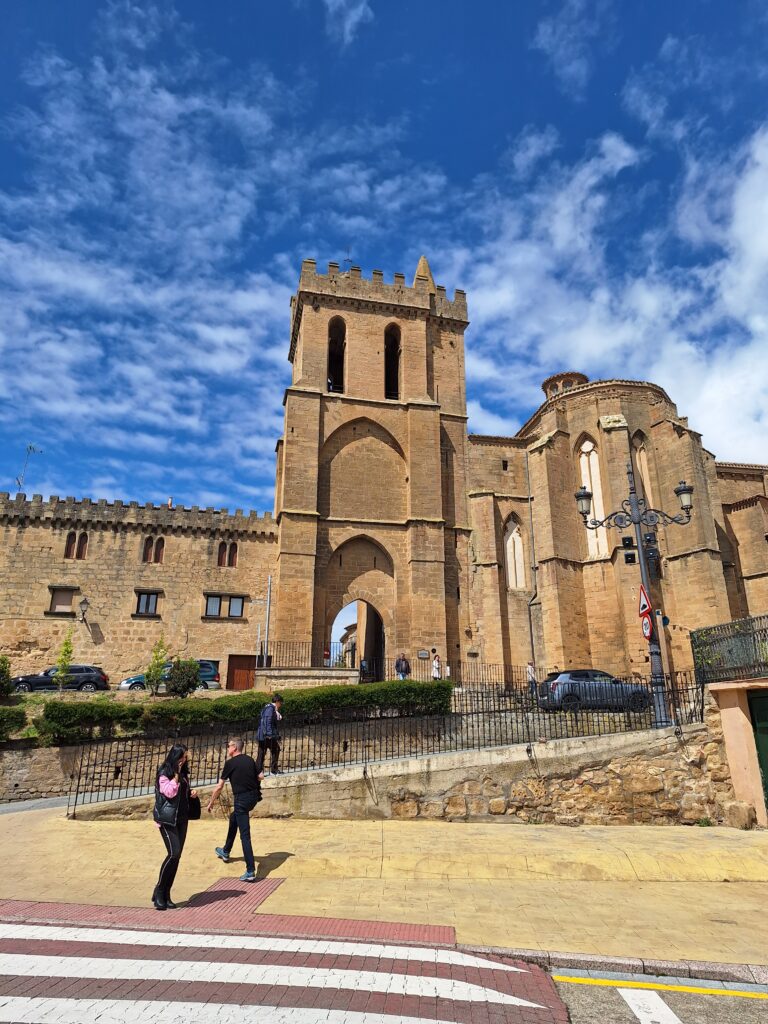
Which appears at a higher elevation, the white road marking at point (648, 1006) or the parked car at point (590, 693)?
the parked car at point (590, 693)

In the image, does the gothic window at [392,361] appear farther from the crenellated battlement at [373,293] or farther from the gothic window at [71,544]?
the gothic window at [71,544]

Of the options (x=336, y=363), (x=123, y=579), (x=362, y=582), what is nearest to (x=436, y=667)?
(x=362, y=582)

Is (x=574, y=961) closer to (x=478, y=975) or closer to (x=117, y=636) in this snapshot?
(x=478, y=975)

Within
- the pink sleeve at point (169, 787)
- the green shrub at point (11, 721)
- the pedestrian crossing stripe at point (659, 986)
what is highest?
the green shrub at point (11, 721)

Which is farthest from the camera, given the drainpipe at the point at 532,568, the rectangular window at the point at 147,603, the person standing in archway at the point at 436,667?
the drainpipe at the point at 532,568

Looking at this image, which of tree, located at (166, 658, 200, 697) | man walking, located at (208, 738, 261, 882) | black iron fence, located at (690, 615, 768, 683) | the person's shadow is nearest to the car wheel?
black iron fence, located at (690, 615, 768, 683)

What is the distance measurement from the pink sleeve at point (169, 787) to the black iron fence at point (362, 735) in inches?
253

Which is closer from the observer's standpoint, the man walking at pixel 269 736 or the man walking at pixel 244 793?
the man walking at pixel 244 793

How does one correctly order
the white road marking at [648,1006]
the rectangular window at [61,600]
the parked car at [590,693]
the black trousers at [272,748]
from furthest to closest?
1. the rectangular window at [61,600]
2. the parked car at [590,693]
3. the black trousers at [272,748]
4. the white road marking at [648,1006]

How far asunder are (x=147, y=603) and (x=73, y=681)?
5.24m

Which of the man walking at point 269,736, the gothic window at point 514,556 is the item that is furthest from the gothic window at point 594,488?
the man walking at point 269,736

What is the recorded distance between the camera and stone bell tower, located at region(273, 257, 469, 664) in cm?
2641

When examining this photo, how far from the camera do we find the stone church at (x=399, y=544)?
85.9 feet

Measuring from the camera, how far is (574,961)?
5.86 metres
